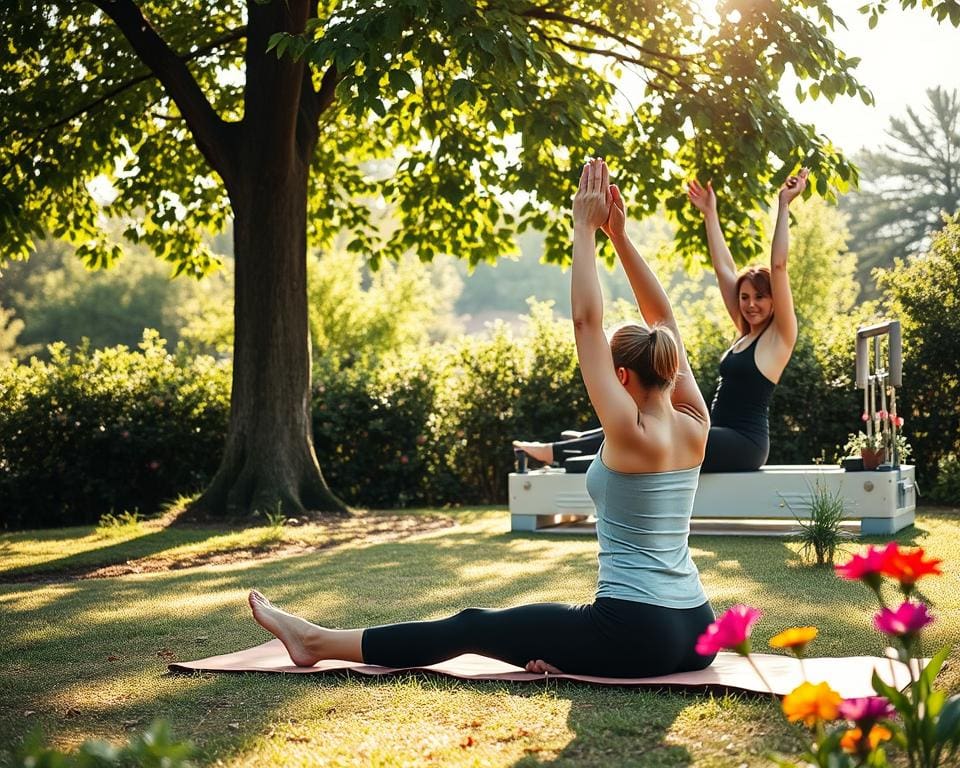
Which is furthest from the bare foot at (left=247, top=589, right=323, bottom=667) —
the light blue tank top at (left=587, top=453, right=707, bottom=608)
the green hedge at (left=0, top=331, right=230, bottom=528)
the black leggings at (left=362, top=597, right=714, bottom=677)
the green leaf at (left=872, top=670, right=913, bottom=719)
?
the green hedge at (left=0, top=331, right=230, bottom=528)

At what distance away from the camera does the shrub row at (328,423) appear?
500 inches

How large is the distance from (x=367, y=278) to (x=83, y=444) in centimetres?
7101

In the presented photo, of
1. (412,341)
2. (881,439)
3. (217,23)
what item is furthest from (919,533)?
(412,341)

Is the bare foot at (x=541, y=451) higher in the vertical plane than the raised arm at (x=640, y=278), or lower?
lower

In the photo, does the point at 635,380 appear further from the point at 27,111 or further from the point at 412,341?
the point at 412,341

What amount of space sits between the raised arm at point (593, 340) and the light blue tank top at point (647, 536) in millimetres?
218

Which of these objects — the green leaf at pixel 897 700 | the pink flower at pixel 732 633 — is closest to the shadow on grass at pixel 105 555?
the pink flower at pixel 732 633

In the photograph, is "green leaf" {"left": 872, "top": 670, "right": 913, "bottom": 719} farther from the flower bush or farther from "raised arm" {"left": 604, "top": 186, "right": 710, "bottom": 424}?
"raised arm" {"left": 604, "top": 186, "right": 710, "bottom": 424}

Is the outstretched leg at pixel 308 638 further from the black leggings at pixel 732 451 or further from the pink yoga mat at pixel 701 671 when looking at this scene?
the black leggings at pixel 732 451

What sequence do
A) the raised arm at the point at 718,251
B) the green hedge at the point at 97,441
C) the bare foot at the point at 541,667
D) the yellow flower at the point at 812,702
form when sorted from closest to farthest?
the yellow flower at the point at 812,702
the bare foot at the point at 541,667
the raised arm at the point at 718,251
the green hedge at the point at 97,441

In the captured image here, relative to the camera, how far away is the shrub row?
12.7m

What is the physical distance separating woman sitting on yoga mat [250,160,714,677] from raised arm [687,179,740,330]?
282 cm

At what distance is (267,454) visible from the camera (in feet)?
34.7

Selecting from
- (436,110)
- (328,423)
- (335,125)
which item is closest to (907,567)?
(436,110)
